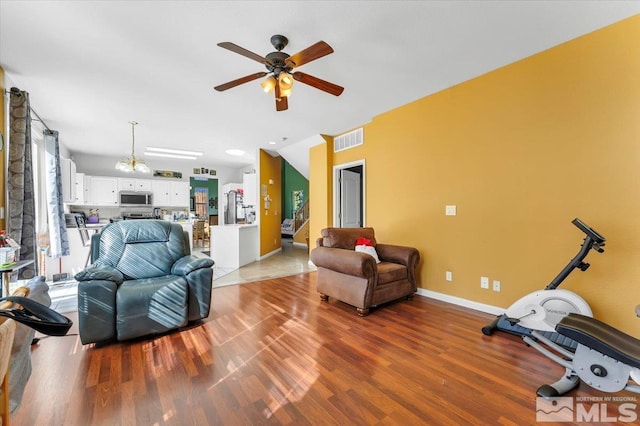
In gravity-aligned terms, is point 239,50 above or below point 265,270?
above

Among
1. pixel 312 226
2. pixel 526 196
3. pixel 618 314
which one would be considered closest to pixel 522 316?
pixel 618 314

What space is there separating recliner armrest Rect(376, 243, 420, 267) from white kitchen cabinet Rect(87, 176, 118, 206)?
7.08m

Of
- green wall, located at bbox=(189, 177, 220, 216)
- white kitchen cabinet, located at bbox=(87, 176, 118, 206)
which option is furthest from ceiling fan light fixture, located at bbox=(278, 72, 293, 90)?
green wall, located at bbox=(189, 177, 220, 216)

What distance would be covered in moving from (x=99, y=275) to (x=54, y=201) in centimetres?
300

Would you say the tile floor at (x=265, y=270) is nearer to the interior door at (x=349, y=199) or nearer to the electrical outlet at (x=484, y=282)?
the interior door at (x=349, y=199)

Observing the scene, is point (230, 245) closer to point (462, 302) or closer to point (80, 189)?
point (80, 189)

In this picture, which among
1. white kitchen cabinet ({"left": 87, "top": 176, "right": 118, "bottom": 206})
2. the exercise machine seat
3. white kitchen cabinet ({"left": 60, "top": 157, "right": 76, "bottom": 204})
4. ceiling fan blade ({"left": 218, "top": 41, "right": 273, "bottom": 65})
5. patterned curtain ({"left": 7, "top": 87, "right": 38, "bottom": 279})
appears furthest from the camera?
white kitchen cabinet ({"left": 87, "top": 176, "right": 118, "bottom": 206})

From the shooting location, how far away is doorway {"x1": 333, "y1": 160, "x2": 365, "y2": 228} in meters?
5.24

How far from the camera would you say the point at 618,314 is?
2.19 m

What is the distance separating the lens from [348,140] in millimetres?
4922

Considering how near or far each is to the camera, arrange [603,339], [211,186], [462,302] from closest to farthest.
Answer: [603,339] → [462,302] → [211,186]

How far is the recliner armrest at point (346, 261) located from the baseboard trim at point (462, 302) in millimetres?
1158

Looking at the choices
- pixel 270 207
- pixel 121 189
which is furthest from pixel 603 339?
pixel 121 189

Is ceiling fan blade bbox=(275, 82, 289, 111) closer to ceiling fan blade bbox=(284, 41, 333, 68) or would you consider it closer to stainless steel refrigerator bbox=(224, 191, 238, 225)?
ceiling fan blade bbox=(284, 41, 333, 68)
